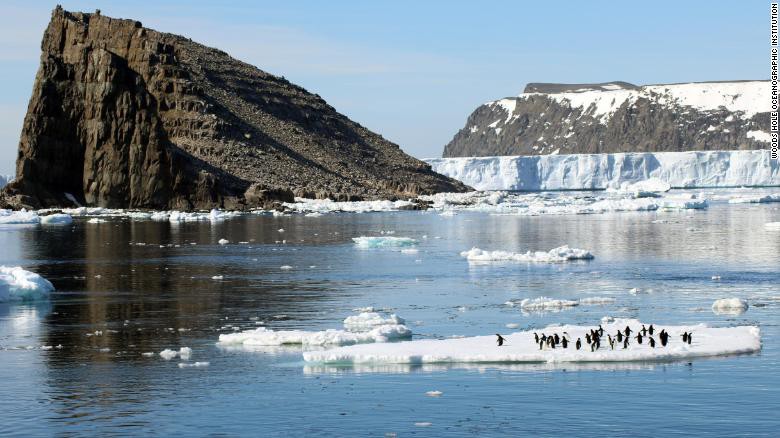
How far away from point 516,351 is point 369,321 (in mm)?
5976

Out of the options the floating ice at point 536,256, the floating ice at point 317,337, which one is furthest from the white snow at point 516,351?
the floating ice at point 536,256

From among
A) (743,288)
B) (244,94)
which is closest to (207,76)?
(244,94)

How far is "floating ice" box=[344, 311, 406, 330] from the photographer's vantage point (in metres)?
31.4

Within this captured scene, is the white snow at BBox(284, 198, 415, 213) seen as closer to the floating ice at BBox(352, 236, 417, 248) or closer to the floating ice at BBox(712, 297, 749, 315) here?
the floating ice at BBox(352, 236, 417, 248)

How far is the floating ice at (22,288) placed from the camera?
38.9m

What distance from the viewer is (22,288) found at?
39.0m

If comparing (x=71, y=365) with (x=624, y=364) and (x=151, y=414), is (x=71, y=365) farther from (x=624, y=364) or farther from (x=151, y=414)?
(x=624, y=364)

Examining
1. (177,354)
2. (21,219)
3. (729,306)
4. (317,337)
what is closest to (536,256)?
(729,306)

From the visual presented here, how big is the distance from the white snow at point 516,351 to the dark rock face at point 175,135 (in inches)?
3451

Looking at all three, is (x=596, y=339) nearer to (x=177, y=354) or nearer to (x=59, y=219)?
(x=177, y=354)

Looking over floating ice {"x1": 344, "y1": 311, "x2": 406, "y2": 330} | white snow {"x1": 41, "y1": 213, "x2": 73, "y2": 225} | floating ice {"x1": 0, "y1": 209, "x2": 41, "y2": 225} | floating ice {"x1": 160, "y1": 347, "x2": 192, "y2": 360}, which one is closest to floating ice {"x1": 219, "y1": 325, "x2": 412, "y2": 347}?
floating ice {"x1": 344, "y1": 311, "x2": 406, "y2": 330}

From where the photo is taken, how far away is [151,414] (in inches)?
872

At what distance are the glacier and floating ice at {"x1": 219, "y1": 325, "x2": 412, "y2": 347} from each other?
5427 inches

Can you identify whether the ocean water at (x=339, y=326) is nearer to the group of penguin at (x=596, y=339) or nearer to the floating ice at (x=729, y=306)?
the floating ice at (x=729, y=306)
